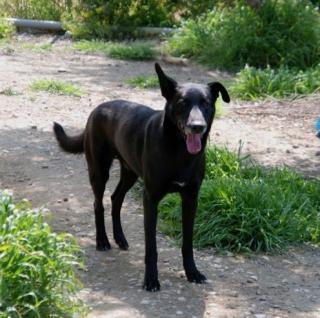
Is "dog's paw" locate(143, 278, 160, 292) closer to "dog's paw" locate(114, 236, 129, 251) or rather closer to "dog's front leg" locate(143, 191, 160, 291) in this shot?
"dog's front leg" locate(143, 191, 160, 291)

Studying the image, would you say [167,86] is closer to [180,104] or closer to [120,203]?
[180,104]

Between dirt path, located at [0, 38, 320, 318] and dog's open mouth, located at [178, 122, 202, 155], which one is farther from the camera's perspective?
dirt path, located at [0, 38, 320, 318]

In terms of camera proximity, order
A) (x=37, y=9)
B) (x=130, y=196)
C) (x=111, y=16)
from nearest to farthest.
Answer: (x=130, y=196)
(x=111, y=16)
(x=37, y=9)

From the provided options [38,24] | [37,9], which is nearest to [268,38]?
[38,24]

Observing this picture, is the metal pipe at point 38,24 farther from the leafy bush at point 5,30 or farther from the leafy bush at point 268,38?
the leafy bush at point 268,38

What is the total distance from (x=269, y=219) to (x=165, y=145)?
1.48 m

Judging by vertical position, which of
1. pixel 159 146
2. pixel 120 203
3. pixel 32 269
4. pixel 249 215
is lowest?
pixel 249 215

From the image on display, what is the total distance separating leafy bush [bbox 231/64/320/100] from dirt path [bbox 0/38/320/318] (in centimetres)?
34

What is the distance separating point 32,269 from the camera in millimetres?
3604

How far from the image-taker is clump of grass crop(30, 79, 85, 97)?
10.1m

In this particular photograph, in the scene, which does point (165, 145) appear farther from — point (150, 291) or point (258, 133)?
point (258, 133)

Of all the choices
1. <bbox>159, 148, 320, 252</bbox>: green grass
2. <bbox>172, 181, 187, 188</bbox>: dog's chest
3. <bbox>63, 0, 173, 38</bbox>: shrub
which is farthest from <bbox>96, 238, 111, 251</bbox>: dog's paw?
<bbox>63, 0, 173, 38</bbox>: shrub

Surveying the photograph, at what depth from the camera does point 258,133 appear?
338 inches

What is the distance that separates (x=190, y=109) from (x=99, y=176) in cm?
120
